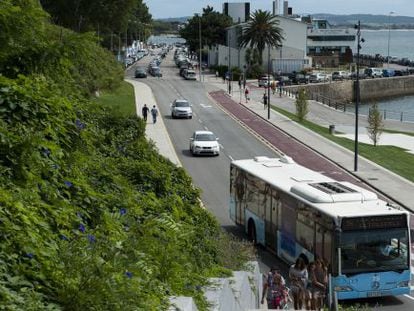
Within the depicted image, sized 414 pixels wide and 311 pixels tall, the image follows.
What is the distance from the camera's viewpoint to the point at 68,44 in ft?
41.6

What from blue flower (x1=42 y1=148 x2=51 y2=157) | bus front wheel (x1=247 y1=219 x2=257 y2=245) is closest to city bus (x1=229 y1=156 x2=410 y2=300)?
bus front wheel (x1=247 y1=219 x2=257 y2=245)

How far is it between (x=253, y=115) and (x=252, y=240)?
39.3 metres

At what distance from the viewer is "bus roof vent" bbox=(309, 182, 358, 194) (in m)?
19.8

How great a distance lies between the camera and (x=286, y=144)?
47.8 m

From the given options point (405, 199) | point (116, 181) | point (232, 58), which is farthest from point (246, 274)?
point (232, 58)

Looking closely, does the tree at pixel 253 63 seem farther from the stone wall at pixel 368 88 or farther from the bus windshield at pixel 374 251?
the bus windshield at pixel 374 251

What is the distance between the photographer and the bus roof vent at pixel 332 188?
1980cm

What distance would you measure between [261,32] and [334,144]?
6041 centimetres

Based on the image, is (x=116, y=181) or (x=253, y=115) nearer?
(x=116, y=181)

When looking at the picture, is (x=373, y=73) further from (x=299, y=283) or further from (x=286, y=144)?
(x=299, y=283)

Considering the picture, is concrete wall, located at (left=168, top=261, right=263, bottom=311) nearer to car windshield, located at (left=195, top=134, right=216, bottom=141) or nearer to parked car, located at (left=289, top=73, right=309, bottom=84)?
car windshield, located at (left=195, top=134, right=216, bottom=141)

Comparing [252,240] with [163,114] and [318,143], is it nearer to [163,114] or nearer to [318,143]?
[318,143]

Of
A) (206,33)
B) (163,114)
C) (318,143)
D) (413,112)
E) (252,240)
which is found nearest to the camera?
(252,240)

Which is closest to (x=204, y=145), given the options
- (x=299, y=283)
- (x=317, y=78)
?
(x=299, y=283)
